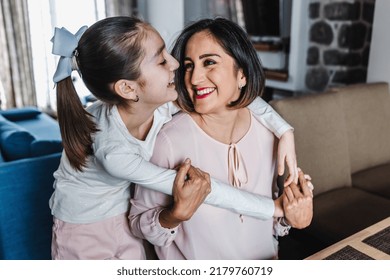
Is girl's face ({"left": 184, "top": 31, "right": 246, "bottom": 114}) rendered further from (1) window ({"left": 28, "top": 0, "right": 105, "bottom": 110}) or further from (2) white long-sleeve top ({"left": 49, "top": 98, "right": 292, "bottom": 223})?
(1) window ({"left": 28, "top": 0, "right": 105, "bottom": 110})

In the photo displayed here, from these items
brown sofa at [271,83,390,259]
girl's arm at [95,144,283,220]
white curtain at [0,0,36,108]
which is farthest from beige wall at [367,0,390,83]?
white curtain at [0,0,36,108]

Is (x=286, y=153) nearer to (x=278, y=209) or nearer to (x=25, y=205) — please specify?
(x=278, y=209)

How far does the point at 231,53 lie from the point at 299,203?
371 mm

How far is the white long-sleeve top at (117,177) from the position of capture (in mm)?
816

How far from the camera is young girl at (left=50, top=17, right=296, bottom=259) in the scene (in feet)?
2.69

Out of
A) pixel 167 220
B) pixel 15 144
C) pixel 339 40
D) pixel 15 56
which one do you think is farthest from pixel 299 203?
pixel 15 56

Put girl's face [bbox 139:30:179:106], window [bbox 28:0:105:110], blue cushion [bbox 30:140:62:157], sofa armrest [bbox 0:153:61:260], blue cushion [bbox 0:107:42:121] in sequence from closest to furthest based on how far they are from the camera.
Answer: girl's face [bbox 139:30:179:106] < sofa armrest [bbox 0:153:61:260] < blue cushion [bbox 30:140:62:157] < blue cushion [bbox 0:107:42:121] < window [bbox 28:0:105:110]

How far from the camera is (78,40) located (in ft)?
2.82

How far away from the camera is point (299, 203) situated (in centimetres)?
88

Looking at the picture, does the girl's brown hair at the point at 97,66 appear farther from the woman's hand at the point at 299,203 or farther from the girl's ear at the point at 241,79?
the woman's hand at the point at 299,203

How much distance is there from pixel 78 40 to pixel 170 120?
275 mm

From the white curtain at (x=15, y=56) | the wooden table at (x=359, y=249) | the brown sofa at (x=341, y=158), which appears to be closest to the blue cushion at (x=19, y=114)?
the white curtain at (x=15, y=56)

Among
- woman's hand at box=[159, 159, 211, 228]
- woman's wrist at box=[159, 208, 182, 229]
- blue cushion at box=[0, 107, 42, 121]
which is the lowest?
blue cushion at box=[0, 107, 42, 121]

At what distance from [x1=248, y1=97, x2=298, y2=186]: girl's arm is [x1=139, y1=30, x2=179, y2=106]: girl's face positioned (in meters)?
0.27
